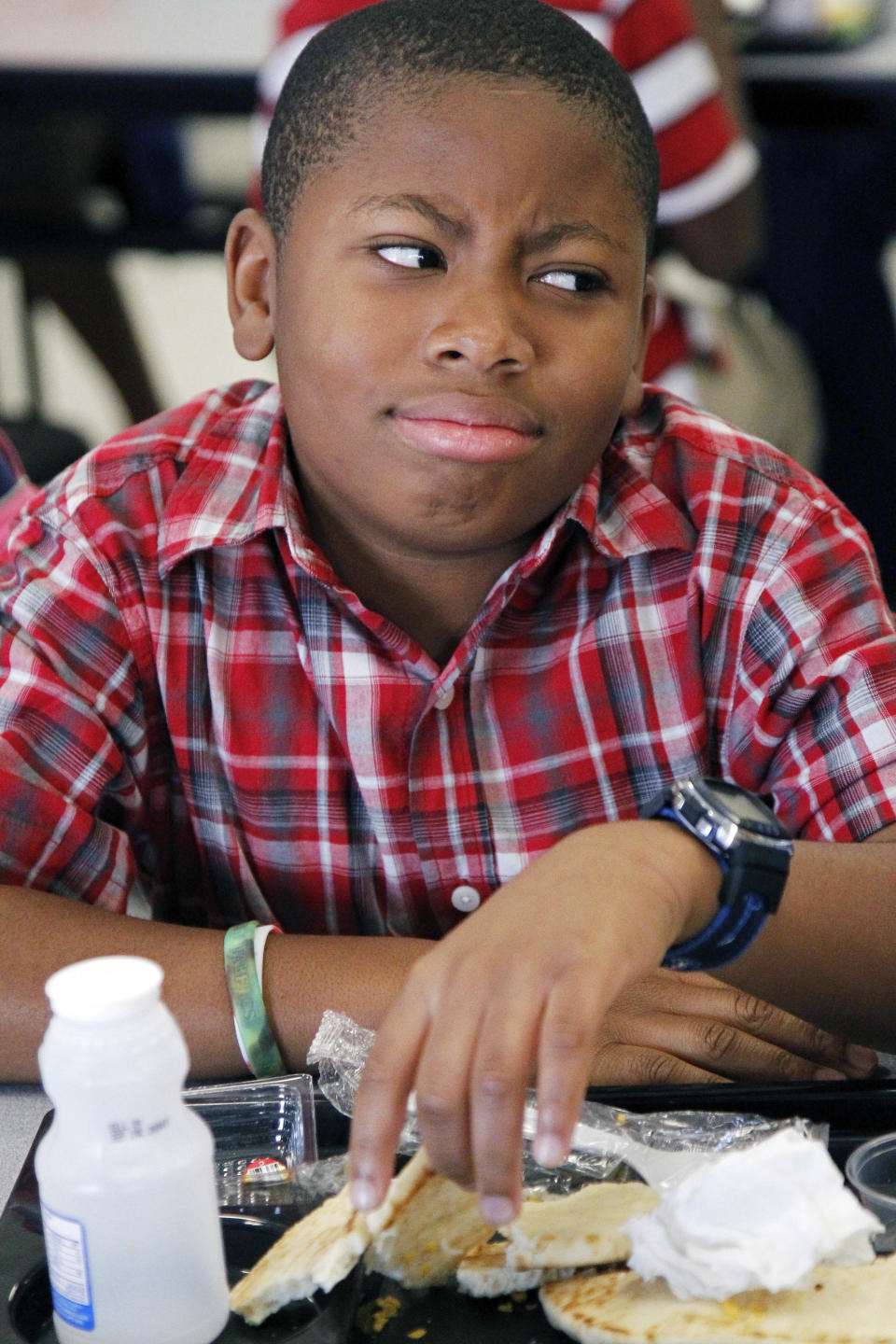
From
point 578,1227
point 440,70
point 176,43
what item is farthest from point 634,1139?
point 176,43

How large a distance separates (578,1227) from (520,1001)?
14cm

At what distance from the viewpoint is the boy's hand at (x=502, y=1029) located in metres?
0.69

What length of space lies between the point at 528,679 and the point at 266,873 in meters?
0.24

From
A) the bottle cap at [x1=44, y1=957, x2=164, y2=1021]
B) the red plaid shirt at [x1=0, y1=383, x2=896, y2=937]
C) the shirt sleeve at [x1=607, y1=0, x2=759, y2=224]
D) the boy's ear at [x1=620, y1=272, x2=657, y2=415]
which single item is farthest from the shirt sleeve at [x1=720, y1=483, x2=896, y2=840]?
the shirt sleeve at [x1=607, y1=0, x2=759, y2=224]

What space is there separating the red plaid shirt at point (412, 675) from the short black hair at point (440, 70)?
0.70 feet

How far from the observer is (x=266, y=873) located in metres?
1.24

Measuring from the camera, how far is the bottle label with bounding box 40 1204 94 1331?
2.17 ft

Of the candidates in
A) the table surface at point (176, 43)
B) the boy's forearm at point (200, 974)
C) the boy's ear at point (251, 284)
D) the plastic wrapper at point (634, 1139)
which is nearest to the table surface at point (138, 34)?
the table surface at point (176, 43)

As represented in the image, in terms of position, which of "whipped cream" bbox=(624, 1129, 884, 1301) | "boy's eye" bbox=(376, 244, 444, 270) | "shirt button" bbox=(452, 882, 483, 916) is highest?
"boy's eye" bbox=(376, 244, 444, 270)

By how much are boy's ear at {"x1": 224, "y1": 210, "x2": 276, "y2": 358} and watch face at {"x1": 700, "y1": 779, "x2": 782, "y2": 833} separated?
0.52 metres

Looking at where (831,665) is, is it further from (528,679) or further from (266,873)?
(266,873)

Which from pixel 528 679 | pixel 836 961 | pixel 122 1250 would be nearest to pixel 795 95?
pixel 528 679

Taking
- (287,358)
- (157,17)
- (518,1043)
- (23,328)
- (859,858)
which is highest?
(157,17)

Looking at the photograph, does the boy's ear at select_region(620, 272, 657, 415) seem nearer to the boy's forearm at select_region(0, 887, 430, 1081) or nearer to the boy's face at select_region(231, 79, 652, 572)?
the boy's face at select_region(231, 79, 652, 572)
